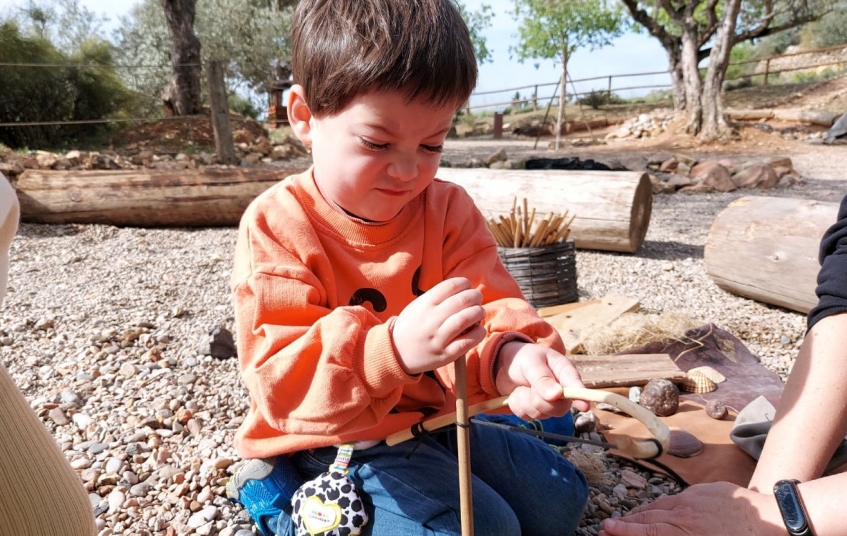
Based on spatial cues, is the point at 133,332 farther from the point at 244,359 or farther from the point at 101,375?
the point at 244,359

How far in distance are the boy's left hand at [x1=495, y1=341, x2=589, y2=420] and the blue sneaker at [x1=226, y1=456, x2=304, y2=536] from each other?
0.63m

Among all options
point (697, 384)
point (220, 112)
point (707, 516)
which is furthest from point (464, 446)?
point (220, 112)

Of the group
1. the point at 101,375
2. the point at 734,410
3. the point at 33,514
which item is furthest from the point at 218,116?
the point at 33,514

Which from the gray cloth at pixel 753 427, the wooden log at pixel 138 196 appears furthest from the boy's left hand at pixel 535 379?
the wooden log at pixel 138 196

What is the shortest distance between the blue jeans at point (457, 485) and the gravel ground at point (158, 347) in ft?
0.97

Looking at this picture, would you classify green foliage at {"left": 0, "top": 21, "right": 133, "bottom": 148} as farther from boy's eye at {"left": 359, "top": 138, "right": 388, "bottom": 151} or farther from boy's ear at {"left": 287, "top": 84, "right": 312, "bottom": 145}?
boy's eye at {"left": 359, "top": 138, "right": 388, "bottom": 151}

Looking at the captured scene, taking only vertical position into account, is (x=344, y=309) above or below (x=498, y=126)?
below

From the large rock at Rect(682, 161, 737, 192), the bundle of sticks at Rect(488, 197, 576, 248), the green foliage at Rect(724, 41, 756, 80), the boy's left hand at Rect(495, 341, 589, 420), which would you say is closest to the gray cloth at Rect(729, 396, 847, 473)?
the boy's left hand at Rect(495, 341, 589, 420)

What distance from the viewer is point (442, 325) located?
1.16 m

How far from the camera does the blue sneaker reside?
5.66ft

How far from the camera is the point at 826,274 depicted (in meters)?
1.80

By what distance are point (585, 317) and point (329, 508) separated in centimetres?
252

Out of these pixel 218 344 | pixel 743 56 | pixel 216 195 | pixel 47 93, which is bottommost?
pixel 218 344

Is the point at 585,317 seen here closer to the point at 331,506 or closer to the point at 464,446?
the point at 331,506
